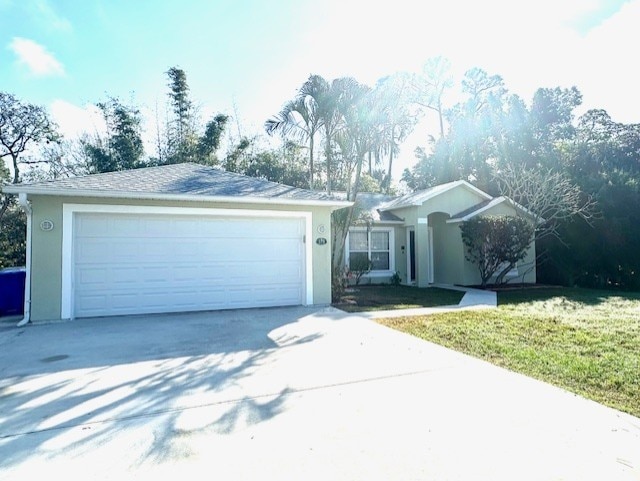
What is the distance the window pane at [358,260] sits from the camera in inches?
580

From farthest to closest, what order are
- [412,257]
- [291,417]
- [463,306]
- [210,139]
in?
[210,139] → [412,257] → [463,306] → [291,417]

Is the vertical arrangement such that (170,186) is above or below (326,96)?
below

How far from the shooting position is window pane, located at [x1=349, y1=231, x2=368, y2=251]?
1507cm

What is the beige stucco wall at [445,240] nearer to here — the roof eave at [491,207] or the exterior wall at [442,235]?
the exterior wall at [442,235]

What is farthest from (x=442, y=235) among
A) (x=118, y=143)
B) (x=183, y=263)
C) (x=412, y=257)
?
(x=118, y=143)

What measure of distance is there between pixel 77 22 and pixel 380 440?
39.8 feet

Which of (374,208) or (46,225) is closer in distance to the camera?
(46,225)

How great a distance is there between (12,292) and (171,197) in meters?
4.49

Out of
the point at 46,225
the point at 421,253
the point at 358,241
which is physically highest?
the point at 46,225

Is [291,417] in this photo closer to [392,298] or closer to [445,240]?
[392,298]

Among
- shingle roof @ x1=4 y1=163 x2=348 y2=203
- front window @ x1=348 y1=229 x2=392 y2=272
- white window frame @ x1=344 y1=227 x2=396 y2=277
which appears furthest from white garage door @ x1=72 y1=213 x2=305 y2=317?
white window frame @ x1=344 y1=227 x2=396 y2=277

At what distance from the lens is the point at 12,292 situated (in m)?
9.15

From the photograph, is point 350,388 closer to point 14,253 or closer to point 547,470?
point 547,470

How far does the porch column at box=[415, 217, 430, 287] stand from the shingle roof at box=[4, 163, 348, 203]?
5.77 metres
